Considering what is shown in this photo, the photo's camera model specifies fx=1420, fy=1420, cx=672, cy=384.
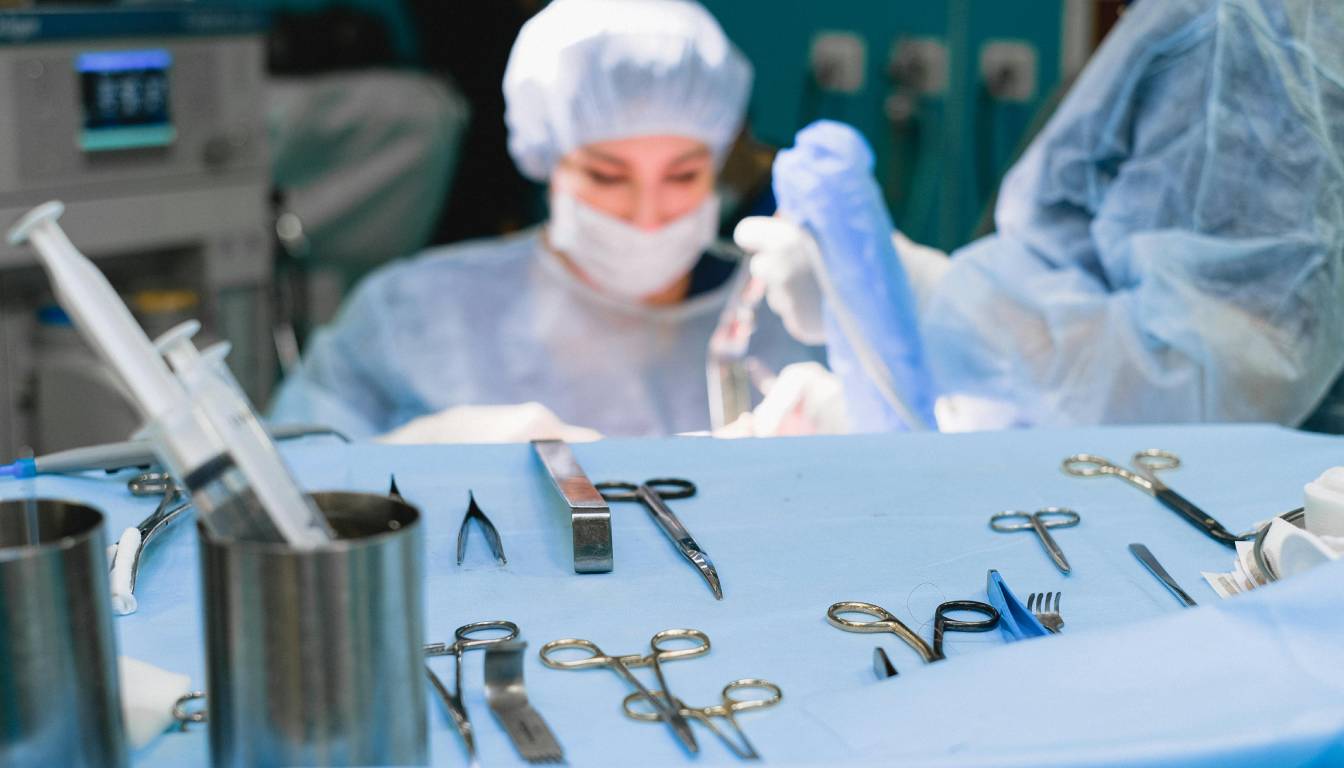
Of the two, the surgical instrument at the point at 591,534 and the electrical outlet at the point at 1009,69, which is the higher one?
the electrical outlet at the point at 1009,69

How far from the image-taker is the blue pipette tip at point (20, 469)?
102 cm

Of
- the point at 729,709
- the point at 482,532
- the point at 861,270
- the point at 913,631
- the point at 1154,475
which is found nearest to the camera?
the point at 729,709

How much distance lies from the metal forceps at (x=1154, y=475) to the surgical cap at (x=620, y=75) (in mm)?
1028

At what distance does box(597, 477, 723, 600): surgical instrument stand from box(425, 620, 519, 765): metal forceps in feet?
0.44

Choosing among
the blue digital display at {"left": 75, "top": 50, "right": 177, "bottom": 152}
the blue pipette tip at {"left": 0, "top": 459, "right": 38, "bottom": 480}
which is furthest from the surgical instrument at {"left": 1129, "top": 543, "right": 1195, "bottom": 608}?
the blue digital display at {"left": 75, "top": 50, "right": 177, "bottom": 152}

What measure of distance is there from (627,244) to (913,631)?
135 centimetres

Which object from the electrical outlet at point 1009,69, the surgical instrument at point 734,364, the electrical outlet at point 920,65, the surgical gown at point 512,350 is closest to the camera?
the surgical instrument at point 734,364

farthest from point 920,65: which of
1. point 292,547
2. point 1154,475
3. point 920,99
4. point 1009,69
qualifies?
point 292,547

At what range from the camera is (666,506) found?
101cm

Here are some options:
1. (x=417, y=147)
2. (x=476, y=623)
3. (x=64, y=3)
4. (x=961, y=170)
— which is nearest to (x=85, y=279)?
(x=476, y=623)

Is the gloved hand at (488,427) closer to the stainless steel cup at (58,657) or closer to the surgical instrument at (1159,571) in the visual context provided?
the surgical instrument at (1159,571)

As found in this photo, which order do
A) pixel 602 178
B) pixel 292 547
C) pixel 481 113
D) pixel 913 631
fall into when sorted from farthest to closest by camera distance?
pixel 481 113 → pixel 602 178 → pixel 913 631 → pixel 292 547

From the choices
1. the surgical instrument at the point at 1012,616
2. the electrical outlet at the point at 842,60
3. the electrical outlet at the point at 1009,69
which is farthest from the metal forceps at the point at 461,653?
the electrical outlet at the point at 842,60

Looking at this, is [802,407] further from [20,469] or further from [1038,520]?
[20,469]
